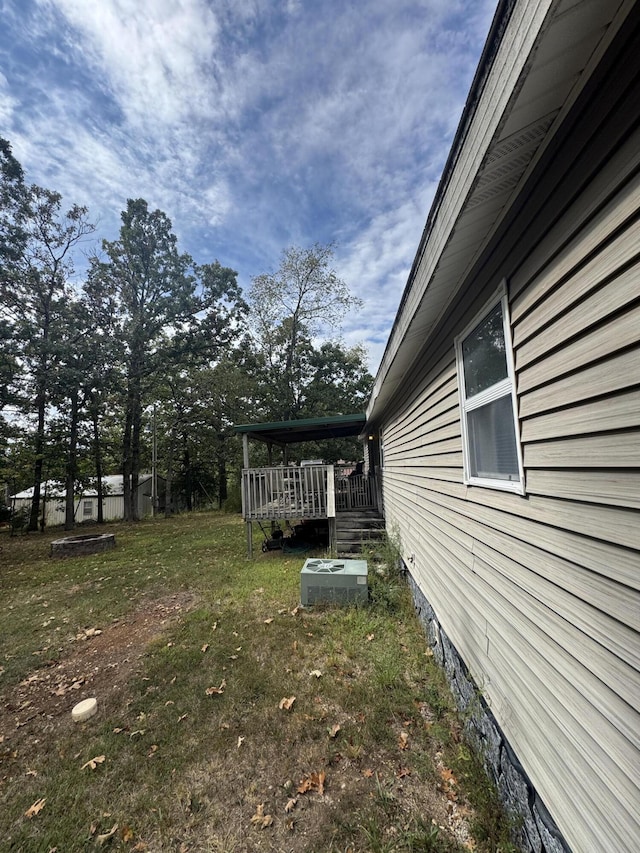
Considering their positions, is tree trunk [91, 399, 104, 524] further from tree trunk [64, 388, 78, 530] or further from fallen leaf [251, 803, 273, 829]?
fallen leaf [251, 803, 273, 829]

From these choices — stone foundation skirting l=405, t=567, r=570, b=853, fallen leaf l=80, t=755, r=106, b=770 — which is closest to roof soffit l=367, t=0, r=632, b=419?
stone foundation skirting l=405, t=567, r=570, b=853

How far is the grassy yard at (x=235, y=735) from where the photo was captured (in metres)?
1.97

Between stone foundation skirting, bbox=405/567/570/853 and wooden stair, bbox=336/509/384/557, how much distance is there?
422 centimetres

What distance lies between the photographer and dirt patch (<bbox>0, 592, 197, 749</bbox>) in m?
2.97

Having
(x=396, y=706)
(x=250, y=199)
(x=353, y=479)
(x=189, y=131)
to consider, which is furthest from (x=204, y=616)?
(x=250, y=199)

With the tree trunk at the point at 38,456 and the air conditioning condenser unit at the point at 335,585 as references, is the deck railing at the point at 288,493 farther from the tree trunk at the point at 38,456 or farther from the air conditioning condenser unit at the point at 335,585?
the tree trunk at the point at 38,456

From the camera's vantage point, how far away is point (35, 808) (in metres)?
2.16

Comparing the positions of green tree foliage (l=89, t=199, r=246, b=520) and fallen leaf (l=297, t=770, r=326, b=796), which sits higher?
green tree foliage (l=89, t=199, r=246, b=520)

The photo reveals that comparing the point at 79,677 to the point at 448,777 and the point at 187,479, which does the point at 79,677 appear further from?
the point at 187,479

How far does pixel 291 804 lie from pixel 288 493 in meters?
5.97

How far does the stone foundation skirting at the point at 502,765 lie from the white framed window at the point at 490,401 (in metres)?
1.42

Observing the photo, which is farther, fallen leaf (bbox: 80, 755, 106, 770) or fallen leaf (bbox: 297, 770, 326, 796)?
fallen leaf (bbox: 80, 755, 106, 770)

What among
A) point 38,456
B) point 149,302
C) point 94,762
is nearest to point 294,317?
point 149,302

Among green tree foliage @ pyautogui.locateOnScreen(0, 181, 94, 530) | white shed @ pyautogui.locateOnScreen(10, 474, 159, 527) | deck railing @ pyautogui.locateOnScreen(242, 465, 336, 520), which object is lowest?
white shed @ pyautogui.locateOnScreen(10, 474, 159, 527)
